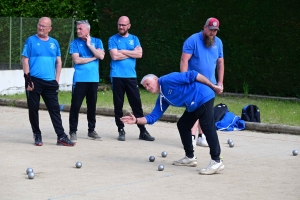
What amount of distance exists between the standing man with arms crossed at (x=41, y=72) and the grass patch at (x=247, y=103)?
12.1 ft

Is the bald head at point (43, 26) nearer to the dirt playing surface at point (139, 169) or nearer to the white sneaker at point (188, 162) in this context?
the dirt playing surface at point (139, 169)

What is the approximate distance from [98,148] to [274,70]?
23.6 ft

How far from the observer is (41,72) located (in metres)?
10.1

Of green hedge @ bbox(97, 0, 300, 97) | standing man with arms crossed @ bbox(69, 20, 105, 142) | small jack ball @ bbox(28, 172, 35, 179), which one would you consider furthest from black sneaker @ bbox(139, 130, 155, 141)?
green hedge @ bbox(97, 0, 300, 97)

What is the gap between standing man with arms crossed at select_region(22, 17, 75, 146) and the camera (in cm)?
1014

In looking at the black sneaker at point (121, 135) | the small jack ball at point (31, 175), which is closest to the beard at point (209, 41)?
the black sneaker at point (121, 135)

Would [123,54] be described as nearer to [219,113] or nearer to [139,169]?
[219,113]

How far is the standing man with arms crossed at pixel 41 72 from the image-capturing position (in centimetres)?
1014

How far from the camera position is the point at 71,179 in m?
7.95

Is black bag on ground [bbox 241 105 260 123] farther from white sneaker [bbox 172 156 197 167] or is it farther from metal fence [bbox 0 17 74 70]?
metal fence [bbox 0 17 74 70]

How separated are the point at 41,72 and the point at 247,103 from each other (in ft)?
21.7

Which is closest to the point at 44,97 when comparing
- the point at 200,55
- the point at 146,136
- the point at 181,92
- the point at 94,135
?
the point at 94,135

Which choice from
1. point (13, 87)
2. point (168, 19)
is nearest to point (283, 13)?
point (168, 19)

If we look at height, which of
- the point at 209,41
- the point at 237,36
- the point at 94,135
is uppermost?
the point at 209,41
